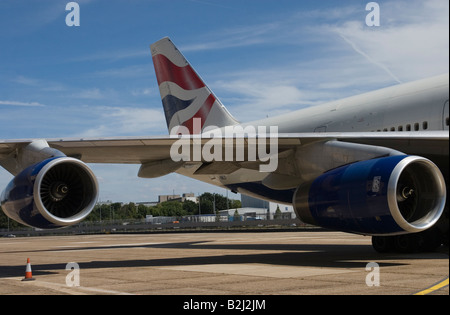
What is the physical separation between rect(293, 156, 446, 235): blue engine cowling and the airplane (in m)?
0.02

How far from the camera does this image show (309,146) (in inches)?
448

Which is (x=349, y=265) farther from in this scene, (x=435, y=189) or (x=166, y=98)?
(x=166, y=98)

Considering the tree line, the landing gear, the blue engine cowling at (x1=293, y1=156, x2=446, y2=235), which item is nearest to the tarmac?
the landing gear

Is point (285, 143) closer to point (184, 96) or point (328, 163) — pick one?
point (328, 163)

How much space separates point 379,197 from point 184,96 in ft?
37.6

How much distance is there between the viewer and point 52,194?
1030 centimetres

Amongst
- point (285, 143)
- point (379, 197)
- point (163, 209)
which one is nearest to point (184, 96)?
point (285, 143)

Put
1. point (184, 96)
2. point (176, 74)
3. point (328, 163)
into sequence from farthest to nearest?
point (176, 74) < point (184, 96) < point (328, 163)

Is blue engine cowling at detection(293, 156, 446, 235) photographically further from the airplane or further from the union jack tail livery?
the union jack tail livery

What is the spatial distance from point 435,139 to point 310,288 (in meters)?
4.51

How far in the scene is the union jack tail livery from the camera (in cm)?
1931

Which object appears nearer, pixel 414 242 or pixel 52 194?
pixel 52 194

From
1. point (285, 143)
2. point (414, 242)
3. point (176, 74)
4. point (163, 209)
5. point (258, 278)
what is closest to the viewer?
point (258, 278)

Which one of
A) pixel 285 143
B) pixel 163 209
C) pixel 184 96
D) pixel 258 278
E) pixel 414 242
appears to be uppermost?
pixel 184 96
